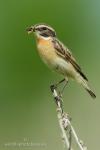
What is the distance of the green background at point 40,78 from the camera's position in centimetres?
1082

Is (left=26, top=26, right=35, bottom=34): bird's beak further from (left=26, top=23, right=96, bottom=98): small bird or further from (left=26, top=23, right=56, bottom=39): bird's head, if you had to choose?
(left=26, top=23, right=96, bottom=98): small bird

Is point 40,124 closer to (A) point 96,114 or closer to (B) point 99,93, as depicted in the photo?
(A) point 96,114

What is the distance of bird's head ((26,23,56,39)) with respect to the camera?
855 cm

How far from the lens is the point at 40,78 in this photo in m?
15.8

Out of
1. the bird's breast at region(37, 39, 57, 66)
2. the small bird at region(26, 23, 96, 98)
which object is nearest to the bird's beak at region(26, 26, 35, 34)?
the small bird at region(26, 23, 96, 98)

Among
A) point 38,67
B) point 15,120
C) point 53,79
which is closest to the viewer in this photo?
point 15,120

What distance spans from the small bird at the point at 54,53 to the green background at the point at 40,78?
2.69ft

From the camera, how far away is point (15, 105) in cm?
1334

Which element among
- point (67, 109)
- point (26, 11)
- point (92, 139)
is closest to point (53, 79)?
point (67, 109)

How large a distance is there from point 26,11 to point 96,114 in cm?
921

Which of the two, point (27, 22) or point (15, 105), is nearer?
point (15, 105)

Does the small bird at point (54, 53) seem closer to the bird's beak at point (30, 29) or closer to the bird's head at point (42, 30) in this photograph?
the bird's head at point (42, 30)

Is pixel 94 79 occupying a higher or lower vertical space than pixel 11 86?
lower

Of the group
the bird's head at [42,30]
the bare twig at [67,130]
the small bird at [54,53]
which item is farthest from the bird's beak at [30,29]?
the bare twig at [67,130]
